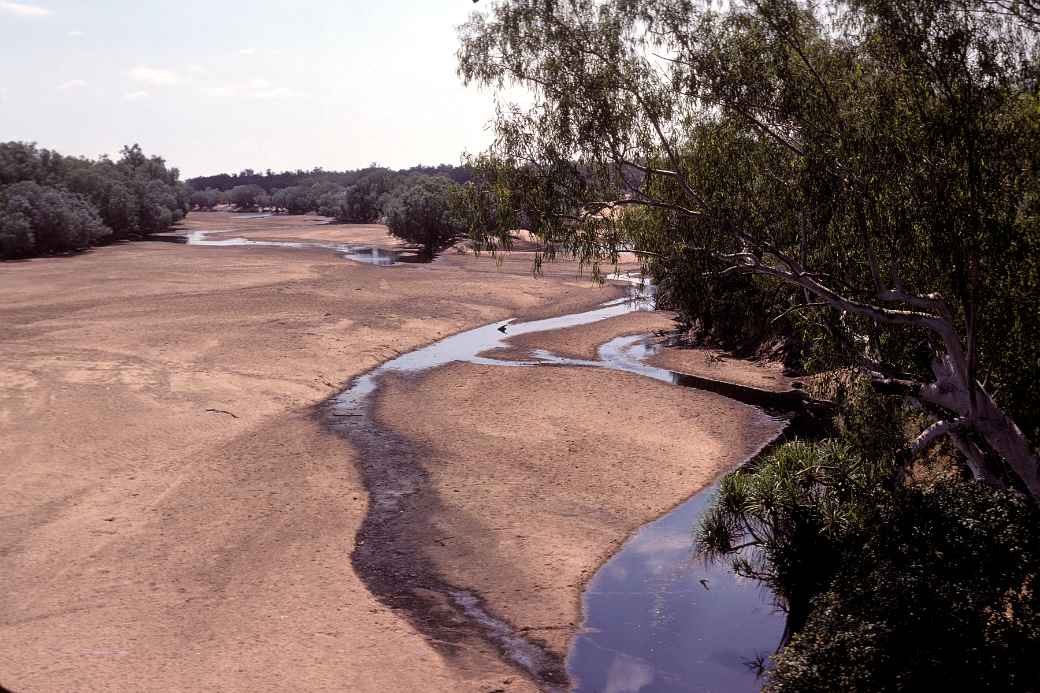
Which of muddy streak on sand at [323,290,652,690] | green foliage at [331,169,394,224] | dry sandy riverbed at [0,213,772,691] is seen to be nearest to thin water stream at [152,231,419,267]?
green foliage at [331,169,394,224]

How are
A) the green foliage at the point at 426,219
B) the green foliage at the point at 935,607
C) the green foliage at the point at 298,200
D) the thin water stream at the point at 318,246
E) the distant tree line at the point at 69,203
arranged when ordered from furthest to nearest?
the green foliage at the point at 298,200 < the green foliage at the point at 426,219 < the thin water stream at the point at 318,246 < the distant tree line at the point at 69,203 < the green foliage at the point at 935,607

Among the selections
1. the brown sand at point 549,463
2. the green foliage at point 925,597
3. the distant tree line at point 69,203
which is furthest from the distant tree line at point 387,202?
the distant tree line at point 69,203

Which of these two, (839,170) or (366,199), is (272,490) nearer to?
(839,170)

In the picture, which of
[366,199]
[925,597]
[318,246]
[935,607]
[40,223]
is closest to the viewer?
[935,607]

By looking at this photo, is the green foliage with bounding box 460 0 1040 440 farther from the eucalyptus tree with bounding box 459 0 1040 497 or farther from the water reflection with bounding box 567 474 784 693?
the water reflection with bounding box 567 474 784 693

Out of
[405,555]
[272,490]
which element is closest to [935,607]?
[405,555]

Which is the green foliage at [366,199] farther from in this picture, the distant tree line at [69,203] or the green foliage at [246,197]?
the green foliage at [246,197]
